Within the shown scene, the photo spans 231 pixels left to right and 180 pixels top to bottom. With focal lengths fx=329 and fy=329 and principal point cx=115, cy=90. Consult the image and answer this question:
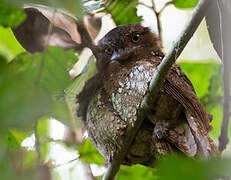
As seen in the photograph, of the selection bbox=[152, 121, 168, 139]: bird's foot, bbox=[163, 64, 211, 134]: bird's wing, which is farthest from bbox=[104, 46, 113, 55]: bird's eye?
bbox=[152, 121, 168, 139]: bird's foot

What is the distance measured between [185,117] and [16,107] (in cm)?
184

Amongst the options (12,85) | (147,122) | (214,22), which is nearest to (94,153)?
(147,122)

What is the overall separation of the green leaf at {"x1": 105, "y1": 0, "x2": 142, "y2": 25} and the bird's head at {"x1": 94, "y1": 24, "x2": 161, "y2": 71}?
0.41 ft

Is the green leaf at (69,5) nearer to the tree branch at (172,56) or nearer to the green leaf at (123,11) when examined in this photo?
the tree branch at (172,56)

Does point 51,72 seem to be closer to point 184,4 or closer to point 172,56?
point 172,56

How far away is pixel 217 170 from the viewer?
41 cm

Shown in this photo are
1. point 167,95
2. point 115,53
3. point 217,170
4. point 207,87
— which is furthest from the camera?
point 207,87

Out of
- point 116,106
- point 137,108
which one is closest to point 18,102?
point 137,108

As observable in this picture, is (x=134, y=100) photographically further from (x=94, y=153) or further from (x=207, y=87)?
(x=207, y=87)

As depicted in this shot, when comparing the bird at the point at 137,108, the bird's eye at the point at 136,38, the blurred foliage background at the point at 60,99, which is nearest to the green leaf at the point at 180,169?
the blurred foliage background at the point at 60,99

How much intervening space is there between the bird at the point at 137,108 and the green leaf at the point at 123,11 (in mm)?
166

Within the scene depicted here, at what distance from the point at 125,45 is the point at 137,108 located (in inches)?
27.7

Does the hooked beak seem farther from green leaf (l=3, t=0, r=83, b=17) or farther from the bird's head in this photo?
green leaf (l=3, t=0, r=83, b=17)

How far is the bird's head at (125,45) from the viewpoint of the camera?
2.55 metres
